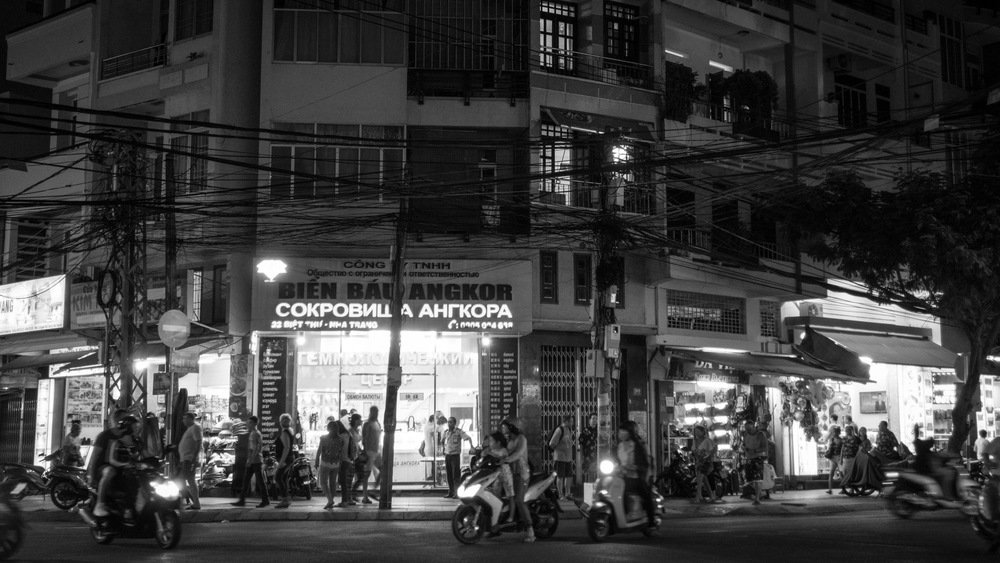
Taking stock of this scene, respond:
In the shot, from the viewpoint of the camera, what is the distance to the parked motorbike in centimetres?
2199

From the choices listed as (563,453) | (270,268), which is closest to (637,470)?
(563,453)

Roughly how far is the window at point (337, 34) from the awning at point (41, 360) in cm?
1028

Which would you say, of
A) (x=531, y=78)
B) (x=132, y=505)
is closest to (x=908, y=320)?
(x=531, y=78)

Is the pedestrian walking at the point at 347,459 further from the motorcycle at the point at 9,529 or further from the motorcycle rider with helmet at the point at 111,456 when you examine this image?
the motorcycle at the point at 9,529

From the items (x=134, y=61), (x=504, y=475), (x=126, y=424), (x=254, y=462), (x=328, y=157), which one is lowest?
(x=254, y=462)

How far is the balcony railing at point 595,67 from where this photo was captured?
91.1 feet

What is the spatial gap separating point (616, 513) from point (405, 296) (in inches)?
461

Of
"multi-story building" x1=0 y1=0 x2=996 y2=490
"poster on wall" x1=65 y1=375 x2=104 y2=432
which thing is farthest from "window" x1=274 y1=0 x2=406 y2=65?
"poster on wall" x1=65 y1=375 x2=104 y2=432

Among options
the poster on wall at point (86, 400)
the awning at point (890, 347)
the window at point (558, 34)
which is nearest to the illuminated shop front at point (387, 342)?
the window at point (558, 34)

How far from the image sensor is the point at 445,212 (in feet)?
86.3

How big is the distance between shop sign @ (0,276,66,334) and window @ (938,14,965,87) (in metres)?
28.7

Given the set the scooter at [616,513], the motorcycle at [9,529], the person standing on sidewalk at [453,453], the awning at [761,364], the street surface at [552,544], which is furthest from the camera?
the awning at [761,364]

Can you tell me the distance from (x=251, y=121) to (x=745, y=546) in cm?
1776

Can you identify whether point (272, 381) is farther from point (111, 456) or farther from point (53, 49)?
point (53, 49)
